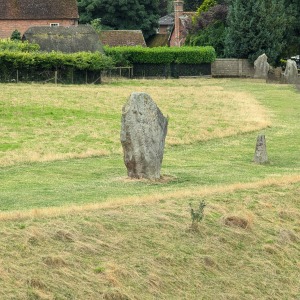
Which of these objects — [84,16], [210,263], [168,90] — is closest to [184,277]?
[210,263]

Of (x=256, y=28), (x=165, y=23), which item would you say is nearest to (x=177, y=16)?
(x=256, y=28)

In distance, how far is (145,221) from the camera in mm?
20906

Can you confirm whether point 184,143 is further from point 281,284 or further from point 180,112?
point 281,284

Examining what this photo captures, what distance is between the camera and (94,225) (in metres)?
20.1

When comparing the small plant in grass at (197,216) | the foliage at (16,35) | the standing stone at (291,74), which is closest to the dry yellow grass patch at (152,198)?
the small plant in grass at (197,216)

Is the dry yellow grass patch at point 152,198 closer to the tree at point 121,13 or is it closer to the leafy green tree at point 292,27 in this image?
the leafy green tree at point 292,27

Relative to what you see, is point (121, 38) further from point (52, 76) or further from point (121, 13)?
point (52, 76)

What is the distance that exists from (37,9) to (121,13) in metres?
15.4

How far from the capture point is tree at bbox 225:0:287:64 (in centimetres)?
7562

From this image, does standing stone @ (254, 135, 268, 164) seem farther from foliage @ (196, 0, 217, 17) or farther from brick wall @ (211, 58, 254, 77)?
foliage @ (196, 0, 217, 17)

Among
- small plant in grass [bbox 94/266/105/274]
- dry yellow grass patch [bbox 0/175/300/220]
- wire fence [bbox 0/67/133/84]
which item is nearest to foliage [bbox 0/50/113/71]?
wire fence [bbox 0/67/133/84]

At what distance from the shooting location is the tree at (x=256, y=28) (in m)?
75.6

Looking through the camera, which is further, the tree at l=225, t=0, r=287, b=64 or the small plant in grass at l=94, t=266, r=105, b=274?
the tree at l=225, t=0, r=287, b=64

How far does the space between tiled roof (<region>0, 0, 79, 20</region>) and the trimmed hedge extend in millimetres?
10953
